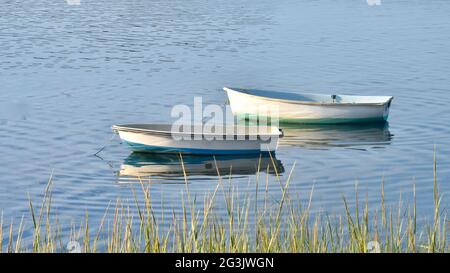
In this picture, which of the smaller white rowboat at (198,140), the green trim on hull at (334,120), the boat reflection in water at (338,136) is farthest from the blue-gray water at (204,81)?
the smaller white rowboat at (198,140)

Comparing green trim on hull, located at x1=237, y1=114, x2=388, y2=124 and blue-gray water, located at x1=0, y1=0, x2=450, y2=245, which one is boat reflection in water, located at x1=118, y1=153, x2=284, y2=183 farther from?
green trim on hull, located at x1=237, y1=114, x2=388, y2=124

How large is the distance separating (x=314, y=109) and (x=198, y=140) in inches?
224

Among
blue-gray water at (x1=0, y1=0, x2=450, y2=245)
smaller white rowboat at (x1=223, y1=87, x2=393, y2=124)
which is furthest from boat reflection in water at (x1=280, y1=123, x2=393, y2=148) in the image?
smaller white rowboat at (x1=223, y1=87, x2=393, y2=124)

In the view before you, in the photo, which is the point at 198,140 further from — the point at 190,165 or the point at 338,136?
the point at 338,136

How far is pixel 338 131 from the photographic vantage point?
96.9 ft

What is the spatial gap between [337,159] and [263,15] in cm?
3836

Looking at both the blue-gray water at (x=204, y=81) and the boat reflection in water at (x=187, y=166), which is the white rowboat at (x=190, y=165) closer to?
the boat reflection in water at (x=187, y=166)

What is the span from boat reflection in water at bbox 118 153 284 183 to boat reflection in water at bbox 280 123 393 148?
2570 mm

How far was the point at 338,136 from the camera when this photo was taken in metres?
28.9

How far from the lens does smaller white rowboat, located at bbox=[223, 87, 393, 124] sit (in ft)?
97.5

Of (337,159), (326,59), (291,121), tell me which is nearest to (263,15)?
(326,59)

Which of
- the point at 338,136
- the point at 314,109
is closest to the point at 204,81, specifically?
the point at 314,109

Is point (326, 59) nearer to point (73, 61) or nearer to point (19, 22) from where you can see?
point (73, 61)

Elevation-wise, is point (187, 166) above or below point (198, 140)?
below
